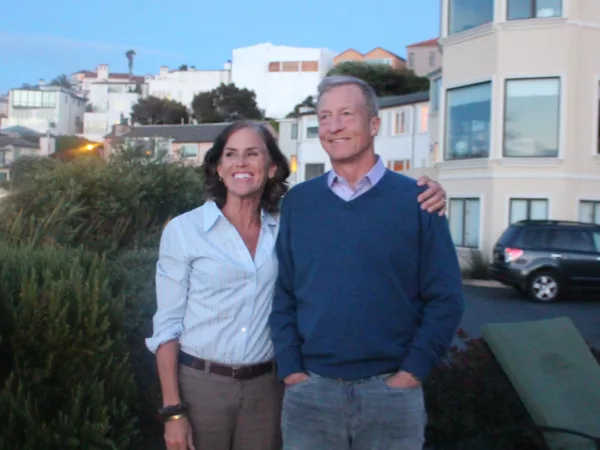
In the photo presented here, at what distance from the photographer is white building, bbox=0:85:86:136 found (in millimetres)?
117938

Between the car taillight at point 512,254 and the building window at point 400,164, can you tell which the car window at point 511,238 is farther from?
the building window at point 400,164

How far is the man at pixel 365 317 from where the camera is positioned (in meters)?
3.02

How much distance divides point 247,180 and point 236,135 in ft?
0.68

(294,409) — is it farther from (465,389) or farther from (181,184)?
(181,184)

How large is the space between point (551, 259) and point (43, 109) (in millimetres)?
112054

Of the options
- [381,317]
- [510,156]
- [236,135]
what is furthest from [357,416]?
[510,156]

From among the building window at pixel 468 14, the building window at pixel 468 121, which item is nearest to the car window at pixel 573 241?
the building window at pixel 468 121

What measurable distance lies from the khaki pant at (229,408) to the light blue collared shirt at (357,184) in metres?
0.82

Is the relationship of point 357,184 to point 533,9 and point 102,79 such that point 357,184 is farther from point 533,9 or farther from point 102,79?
point 102,79

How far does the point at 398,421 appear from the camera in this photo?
3.04 meters

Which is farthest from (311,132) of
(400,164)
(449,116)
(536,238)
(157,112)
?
(157,112)

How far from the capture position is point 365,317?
9.90ft

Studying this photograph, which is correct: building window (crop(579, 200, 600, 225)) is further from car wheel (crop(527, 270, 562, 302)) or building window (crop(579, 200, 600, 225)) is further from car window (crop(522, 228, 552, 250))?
car wheel (crop(527, 270, 562, 302))

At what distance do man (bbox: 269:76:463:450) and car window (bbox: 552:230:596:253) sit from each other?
47.6 feet
